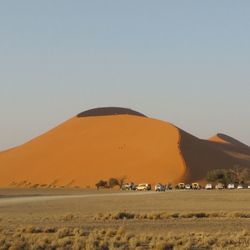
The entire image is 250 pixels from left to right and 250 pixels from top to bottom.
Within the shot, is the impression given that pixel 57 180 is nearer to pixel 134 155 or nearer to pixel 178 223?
pixel 134 155

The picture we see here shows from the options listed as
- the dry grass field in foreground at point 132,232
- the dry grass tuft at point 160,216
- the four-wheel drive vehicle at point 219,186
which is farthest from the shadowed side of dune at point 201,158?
the dry grass field in foreground at point 132,232

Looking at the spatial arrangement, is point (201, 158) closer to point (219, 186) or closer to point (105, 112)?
point (219, 186)

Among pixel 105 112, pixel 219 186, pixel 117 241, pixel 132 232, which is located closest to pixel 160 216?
pixel 132 232

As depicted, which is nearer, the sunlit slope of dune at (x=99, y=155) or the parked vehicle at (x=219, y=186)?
the parked vehicle at (x=219, y=186)

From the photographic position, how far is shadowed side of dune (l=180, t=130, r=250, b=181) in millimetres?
115694

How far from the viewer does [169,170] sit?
11438 centimetres

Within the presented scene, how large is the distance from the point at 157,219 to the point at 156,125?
104 meters

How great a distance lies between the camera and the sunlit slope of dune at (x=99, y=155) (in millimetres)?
117250

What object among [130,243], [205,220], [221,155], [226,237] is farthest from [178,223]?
[221,155]

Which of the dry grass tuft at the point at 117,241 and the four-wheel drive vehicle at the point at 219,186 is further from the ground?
the four-wheel drive vehicle at the point at 219,186

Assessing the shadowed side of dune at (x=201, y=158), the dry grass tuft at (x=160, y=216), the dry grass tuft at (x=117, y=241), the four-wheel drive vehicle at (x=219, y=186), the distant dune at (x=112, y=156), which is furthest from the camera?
the distant dune at (x=112, y=156)

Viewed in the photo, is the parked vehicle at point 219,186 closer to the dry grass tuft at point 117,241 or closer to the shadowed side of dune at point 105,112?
the shadowed side of dune at point 105,112

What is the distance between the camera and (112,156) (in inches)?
4904

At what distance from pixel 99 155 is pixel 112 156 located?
3273mm
